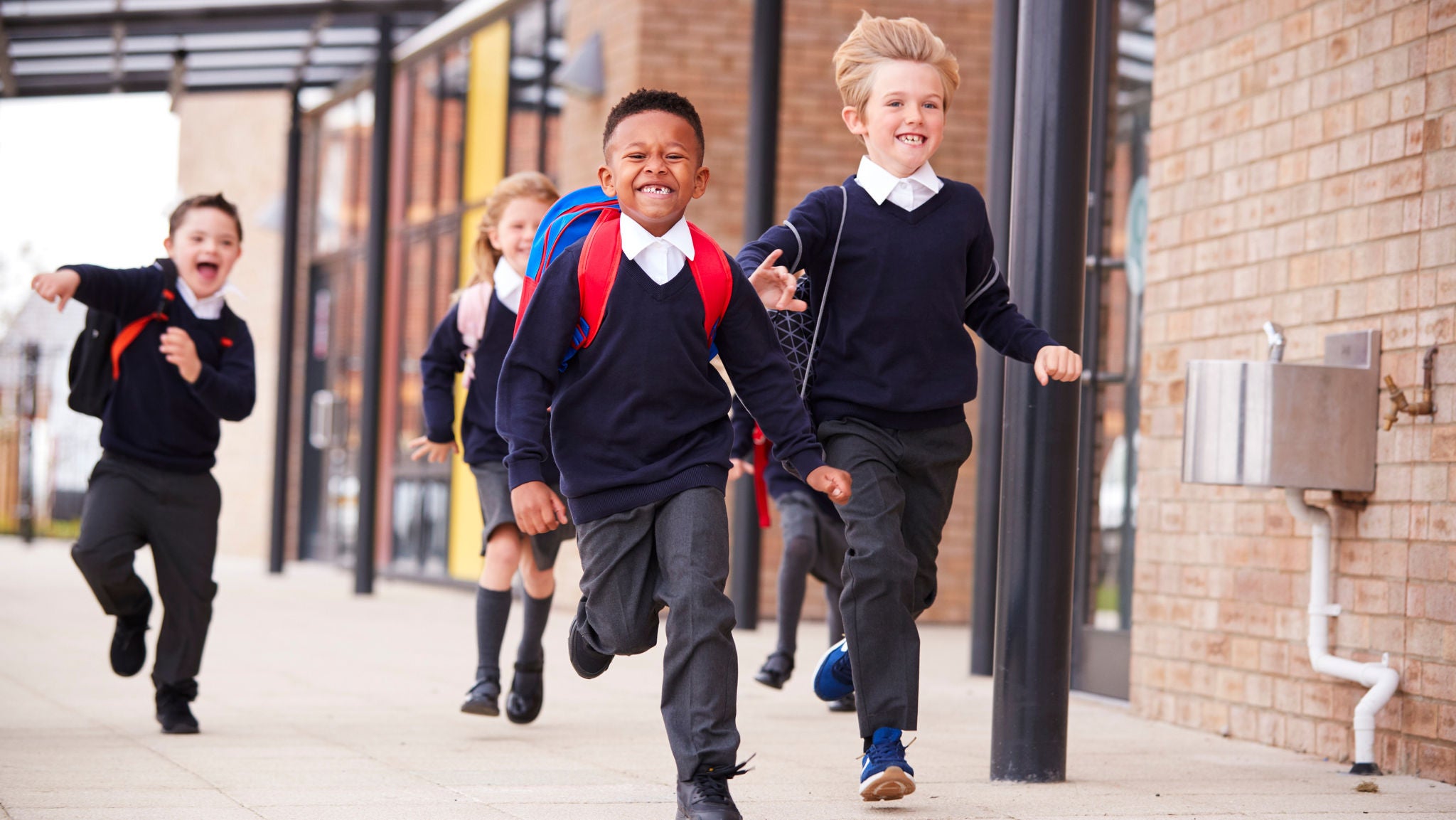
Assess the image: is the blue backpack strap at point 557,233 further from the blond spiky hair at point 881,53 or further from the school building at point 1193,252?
the school building at point 1193,252

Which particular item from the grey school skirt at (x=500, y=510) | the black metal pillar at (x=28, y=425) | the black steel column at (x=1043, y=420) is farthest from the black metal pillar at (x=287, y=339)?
the black steel column at (x=1043, y=420)

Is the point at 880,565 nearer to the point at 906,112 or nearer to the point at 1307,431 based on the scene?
the point at 906,112

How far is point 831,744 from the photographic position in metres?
5.45

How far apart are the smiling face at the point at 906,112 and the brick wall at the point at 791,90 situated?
7.07 m

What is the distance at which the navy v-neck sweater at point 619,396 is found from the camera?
369cm

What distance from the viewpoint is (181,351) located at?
5129 mm

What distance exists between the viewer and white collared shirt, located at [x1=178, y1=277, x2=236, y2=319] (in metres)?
5.43

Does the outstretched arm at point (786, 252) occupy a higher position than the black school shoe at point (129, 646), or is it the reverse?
the outstretched arm at point (786, 252)

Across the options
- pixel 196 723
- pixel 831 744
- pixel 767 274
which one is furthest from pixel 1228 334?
pixel 196 723

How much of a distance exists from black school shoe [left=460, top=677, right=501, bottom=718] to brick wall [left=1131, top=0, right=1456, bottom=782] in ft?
8.05

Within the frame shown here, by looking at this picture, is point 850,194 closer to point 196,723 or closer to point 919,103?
point 919,103

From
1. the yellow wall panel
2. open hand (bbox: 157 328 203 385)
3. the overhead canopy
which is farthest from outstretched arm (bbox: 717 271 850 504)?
the yellow wall panel

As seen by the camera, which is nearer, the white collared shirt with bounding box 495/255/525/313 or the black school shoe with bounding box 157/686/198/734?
the black school shoe with bounding box 157/686/198/734

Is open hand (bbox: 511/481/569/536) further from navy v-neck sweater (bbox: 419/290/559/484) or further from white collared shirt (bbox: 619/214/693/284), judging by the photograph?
navy v-neck sweater (bbox: 419/290/559/484)
